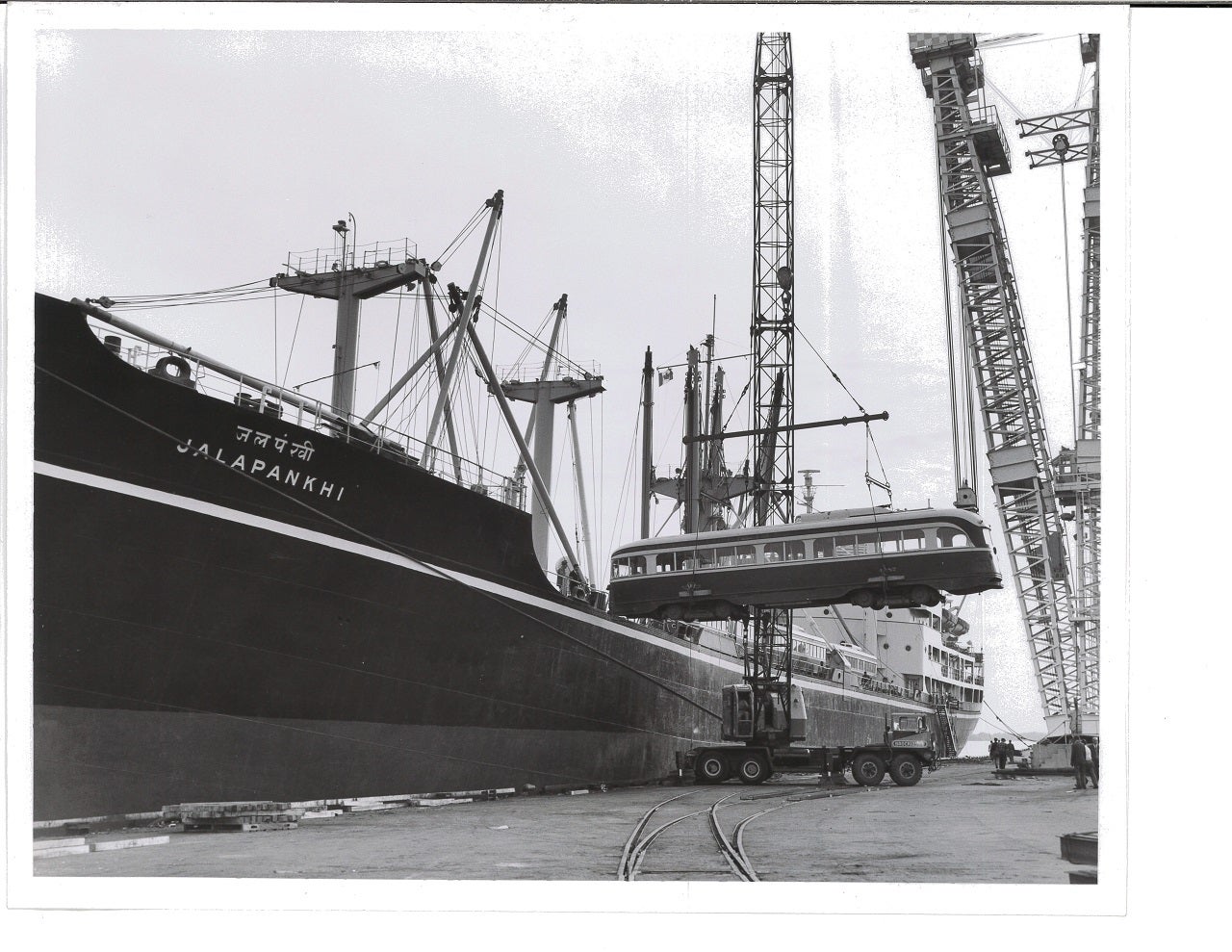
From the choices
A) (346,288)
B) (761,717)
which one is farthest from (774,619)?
(346,288)

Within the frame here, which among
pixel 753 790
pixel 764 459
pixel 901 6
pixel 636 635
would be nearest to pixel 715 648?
pixel 764 459

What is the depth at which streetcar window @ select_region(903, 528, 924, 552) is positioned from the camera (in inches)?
858

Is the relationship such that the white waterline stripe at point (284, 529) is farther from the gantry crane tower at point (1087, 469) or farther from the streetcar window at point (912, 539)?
the gantry crane tower at point (1087, 469)

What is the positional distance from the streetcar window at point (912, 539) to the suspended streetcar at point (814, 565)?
0.06ft

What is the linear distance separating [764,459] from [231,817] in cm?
2198

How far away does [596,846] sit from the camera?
12.2m

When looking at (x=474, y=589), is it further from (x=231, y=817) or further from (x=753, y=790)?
(x=753, y=790)

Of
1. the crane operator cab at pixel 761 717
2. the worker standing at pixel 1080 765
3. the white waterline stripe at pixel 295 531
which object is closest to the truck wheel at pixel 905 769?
the crane operator cab at pixel 761 717

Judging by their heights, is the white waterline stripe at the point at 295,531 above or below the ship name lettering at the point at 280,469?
below

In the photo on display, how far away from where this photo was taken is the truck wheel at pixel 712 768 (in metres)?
24.3

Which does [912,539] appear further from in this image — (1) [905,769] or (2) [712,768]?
(2) [712,768]

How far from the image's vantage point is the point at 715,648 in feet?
111

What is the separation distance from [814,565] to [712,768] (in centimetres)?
545

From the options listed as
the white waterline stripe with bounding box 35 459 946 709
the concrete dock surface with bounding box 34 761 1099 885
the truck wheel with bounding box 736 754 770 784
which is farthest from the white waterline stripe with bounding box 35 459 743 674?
A: the truck wheel with bounding box 736 754 770 784
